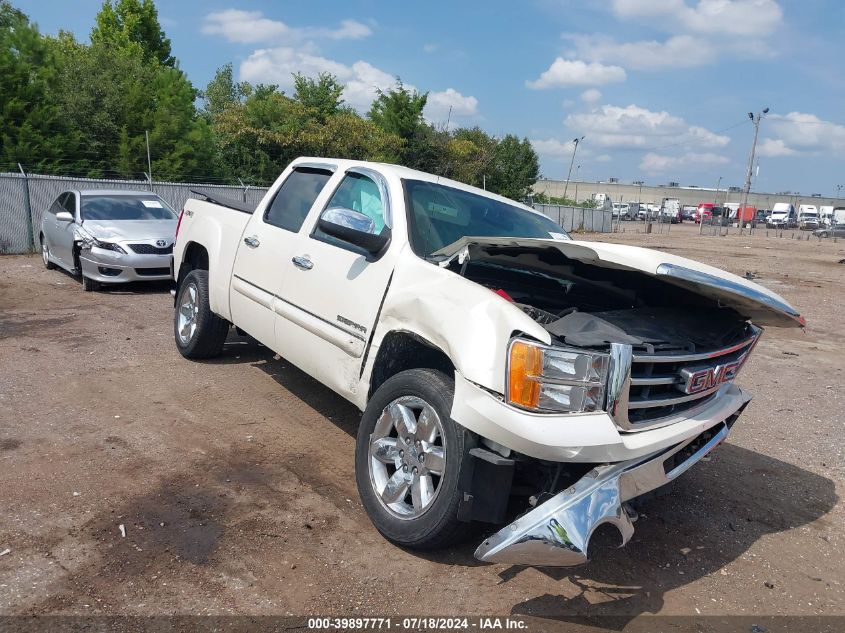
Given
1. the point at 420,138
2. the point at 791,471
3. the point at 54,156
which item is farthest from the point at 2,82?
the point at 791,471

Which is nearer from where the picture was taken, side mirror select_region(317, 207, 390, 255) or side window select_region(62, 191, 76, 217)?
side mirror select_region(317, 207, 390, 255)

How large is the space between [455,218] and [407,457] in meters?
1.74

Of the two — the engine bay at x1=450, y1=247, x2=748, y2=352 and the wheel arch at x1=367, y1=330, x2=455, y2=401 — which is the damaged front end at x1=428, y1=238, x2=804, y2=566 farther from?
the wheel arch at x1=367, y1=330, x2=455, y2=401

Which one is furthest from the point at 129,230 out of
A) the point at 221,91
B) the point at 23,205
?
the point at 221,91

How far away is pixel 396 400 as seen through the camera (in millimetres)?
3479

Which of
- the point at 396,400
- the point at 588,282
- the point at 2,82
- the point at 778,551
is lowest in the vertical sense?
the point at 778,551

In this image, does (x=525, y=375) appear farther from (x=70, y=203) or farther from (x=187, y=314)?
(x=70, y=203)

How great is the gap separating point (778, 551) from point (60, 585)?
3644 millimetres

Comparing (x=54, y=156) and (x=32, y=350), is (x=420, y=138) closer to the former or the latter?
(x=54, y=156)

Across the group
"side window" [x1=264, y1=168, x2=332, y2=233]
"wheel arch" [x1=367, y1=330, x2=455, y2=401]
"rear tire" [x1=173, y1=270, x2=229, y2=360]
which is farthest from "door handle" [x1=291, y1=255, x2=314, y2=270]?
"rear tire" [x1=173, y1=270, x2=229, y2=360]

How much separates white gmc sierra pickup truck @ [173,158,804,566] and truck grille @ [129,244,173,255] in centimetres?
641

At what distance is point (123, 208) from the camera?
38.2 ft

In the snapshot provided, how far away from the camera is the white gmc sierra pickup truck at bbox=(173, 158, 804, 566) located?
2885 mm

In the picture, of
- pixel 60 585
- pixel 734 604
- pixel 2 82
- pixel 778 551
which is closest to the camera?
pixel 60 585
